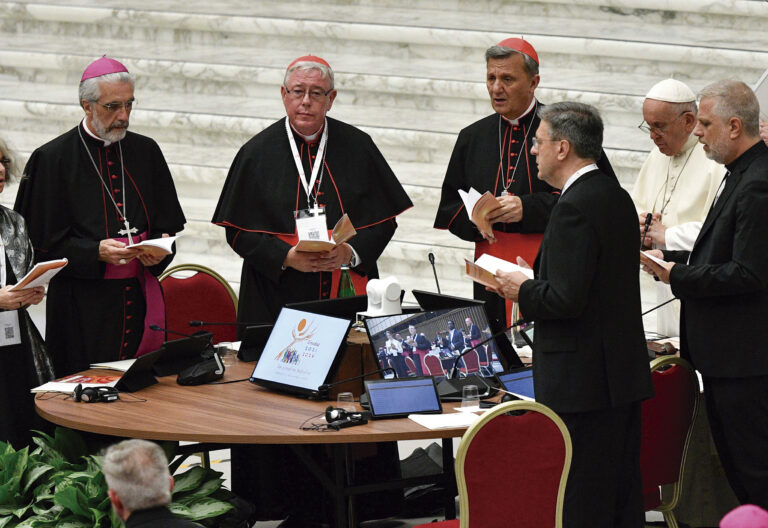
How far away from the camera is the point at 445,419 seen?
11.8ft

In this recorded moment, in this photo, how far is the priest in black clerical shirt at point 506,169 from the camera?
5035 mm

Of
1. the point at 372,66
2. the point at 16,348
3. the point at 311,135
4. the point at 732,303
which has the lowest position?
the point at 16,348

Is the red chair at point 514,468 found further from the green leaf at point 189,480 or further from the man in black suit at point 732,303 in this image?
the green leaf at point 189,480

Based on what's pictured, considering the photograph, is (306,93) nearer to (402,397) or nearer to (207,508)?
(402,397)

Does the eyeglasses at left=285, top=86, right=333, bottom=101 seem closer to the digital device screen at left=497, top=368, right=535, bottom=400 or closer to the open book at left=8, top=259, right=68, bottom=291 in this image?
the open book at left=8, top=259, right=68, bottom=291

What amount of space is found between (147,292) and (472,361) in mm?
1557

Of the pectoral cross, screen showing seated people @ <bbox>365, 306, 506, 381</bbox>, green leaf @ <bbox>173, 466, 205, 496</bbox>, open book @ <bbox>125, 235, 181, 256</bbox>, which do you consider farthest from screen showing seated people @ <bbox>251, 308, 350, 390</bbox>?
the pectoral cross

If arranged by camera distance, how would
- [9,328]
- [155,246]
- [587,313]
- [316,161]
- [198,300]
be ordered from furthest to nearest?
[198,300] < [316,161] < [155,246] < [9,328] < [587,313]

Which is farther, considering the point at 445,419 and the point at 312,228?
the point at 312,228

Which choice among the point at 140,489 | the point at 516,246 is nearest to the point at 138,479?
the point at 140,489

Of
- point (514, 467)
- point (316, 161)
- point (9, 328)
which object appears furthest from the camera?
point (316, 161)

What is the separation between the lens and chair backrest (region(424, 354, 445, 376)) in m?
3.98

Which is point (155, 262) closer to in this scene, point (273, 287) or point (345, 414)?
point (273, 287)

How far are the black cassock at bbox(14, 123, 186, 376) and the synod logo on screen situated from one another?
109 centimetres
